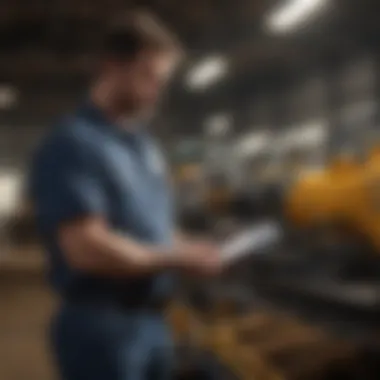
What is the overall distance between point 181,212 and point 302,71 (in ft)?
0.81

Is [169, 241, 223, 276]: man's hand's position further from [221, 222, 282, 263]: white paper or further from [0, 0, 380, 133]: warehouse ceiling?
[0, 0, 380, 133]: warehouse ceiling

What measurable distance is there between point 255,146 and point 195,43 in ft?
0.50

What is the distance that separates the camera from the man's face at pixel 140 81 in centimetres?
84

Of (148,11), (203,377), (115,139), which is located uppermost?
(148,11)

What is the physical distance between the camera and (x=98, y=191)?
81cm

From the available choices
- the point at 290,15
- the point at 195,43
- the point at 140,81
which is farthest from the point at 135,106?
the point at 290,15

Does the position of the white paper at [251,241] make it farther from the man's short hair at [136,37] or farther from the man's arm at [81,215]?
the man's short hair at [136,37]

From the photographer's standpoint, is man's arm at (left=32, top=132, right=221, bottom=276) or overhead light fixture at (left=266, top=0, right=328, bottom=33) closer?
man's arm at (left=32, top=132, right=221, bottom=276)

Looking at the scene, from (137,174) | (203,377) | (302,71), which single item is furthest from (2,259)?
(302,71)

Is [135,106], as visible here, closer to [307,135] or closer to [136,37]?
[136,37]

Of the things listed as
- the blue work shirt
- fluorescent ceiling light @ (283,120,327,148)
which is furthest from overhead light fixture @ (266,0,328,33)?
the blue work shirt

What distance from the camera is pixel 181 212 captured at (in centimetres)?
87

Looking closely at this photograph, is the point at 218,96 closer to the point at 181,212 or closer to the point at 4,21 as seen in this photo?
the point at 181,212

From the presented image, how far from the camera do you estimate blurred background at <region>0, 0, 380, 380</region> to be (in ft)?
2.89
